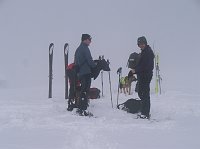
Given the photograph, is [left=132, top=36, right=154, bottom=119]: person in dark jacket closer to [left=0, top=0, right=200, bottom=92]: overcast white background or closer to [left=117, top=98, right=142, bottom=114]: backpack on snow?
[left=117, top=98, right=142, bottom=114]: backpack on snow

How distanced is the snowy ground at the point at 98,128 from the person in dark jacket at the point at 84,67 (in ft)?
0.95

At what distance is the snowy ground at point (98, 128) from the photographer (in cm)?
554

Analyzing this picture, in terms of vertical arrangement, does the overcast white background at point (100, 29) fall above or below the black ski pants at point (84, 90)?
above

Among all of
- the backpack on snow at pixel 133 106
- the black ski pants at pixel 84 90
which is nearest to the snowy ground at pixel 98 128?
the backpack on snow at pixel 133 106

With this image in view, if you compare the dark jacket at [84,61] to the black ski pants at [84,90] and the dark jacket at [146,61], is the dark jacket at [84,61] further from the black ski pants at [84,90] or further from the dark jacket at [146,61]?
the dark jacket at [146,61]

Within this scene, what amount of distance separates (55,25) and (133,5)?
204 inches

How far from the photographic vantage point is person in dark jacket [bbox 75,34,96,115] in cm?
772

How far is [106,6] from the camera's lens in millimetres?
25828

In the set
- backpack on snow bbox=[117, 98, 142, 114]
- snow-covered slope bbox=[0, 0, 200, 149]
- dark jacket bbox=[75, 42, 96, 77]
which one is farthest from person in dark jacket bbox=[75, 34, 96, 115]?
snow-covered slope bbox=[0, 0, 200, 149]

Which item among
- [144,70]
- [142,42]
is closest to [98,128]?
[144,70]

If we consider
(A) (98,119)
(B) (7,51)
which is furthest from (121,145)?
(B) (7,51)

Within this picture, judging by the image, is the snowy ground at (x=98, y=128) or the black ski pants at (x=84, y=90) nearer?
the snowy ground at (x=98, y=128)

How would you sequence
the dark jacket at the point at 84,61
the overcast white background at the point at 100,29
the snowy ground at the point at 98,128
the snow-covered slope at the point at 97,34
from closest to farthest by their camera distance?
the snowy ground at the point at 98,128, the dark jacket at the point at 84,61, the snow-covered slope at the point at 97,34, the overcast white background at the point at 100,29

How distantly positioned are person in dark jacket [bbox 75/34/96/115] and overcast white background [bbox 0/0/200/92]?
46.3ft
